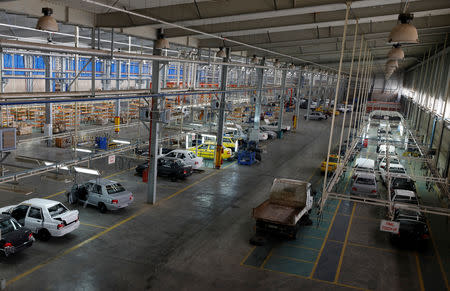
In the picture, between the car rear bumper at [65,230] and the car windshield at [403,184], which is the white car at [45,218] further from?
the car windshield at [403,184]

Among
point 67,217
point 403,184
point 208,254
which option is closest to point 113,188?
point 67,217

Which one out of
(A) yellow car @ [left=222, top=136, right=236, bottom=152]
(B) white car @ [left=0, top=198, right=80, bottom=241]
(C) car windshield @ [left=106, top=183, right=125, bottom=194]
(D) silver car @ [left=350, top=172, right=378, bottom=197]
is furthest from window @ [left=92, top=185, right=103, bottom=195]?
(A) yellow car @ [left=222, top=136, right=236, bottom=152]

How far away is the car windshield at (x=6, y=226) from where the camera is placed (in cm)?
1141

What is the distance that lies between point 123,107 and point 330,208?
3095cm

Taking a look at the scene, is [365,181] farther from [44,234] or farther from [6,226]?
[6,226]

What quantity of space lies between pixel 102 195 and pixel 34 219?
315 centimetres

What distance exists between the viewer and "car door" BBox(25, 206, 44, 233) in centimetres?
1294

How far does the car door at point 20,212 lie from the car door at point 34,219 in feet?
0.69

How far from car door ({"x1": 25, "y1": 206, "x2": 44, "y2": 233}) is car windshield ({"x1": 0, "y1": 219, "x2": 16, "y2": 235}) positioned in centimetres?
126

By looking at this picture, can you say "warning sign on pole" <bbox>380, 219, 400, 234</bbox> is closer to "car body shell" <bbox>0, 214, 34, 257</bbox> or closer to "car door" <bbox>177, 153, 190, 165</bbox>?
"car body shell" <bbox>0, 214, 34, 257</bbox>

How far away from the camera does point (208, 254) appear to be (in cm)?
1259

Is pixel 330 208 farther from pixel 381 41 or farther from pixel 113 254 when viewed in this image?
pixel 381 41

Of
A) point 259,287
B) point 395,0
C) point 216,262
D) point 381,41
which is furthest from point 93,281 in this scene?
Answer: point 381,41

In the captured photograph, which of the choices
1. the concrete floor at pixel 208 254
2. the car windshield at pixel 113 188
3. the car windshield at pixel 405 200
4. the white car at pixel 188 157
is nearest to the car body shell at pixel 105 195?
the car windshield at pixel 113 188
